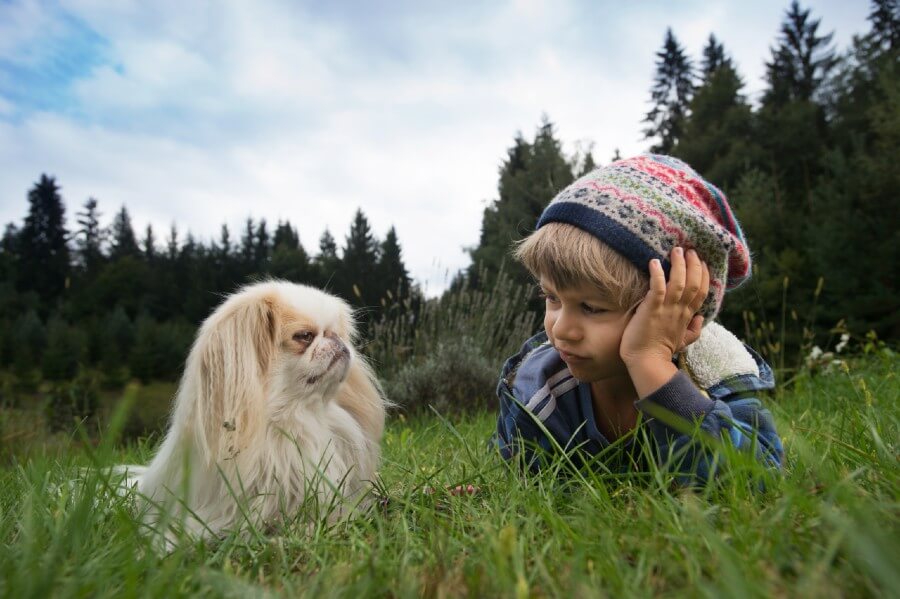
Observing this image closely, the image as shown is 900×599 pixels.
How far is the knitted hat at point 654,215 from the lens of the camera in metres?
1.74

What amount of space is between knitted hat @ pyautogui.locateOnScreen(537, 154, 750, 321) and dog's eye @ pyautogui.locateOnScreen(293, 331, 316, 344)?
96 centimetres

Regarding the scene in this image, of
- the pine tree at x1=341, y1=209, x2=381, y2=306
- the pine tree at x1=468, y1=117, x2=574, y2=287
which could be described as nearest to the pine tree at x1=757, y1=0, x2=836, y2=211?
the pine tree at x1=468, y1=117, x2=574, y2=287

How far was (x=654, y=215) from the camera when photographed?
1.75 meters

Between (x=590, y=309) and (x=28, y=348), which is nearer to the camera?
(x=590, y=309)

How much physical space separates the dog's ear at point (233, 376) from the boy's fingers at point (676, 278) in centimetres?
137

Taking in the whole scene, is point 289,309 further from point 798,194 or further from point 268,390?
point 798,194

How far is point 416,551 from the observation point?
4.01 ft

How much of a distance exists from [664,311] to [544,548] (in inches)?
36.3

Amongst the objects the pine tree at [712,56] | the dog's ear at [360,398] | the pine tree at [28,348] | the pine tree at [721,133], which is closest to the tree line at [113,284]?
the pine tree at [28,348]

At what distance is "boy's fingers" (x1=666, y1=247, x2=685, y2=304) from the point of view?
67.7 inches

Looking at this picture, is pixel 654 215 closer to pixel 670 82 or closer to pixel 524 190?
pixel 524 190

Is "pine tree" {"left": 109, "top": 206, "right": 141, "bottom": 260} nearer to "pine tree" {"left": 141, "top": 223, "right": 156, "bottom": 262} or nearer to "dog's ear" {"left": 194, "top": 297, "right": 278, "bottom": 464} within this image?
"pine tree" {"left": 141, "top": 223, "right": 156, "bottom": 262}

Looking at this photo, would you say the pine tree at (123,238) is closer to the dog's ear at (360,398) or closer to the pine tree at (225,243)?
the pine tree at (225,243)

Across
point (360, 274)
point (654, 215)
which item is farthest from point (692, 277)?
point (360, 274)
